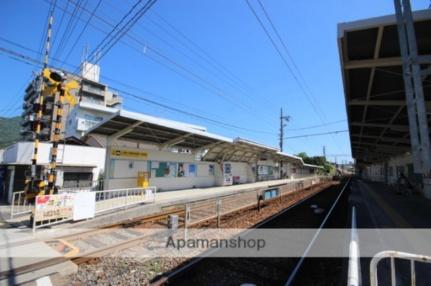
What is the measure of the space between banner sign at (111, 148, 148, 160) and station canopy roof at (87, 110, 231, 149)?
92 centimetres

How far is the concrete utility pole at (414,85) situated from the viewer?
658 centimetres

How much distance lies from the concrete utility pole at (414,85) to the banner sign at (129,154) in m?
14.3

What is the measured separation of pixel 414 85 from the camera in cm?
675

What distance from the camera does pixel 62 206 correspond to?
858 cm

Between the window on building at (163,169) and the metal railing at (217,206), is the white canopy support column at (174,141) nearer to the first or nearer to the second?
the window on building at (163,169)

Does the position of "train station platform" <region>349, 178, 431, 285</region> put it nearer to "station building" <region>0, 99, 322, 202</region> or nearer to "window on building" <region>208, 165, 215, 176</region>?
"station building" <region>0, 99, 322, 202</region>

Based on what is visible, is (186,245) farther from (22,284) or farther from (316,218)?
(316,218)

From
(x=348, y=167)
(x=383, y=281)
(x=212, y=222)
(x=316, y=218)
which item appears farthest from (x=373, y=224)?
(x=348, y=167)

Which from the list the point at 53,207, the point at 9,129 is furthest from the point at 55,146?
the point at 9,129

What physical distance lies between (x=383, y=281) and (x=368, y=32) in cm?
807

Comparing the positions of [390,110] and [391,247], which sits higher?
[390,110]

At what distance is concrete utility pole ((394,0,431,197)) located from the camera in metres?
6.58

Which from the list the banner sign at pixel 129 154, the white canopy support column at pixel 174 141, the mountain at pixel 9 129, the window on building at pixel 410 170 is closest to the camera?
the banner sign at pixel 129 154

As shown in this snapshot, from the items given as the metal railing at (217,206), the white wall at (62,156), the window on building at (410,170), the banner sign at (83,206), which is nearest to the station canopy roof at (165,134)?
the white wall at (62,156)
